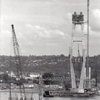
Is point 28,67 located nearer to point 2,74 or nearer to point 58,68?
point 58,68

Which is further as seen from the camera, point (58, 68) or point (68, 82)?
point (58, 68)

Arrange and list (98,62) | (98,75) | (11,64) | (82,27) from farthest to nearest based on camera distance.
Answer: (98,62) → (98,75) → (11,64) → (82,27)

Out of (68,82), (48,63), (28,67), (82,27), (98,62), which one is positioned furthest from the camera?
(48,63)

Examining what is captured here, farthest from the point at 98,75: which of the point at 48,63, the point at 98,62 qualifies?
the point at 48,63

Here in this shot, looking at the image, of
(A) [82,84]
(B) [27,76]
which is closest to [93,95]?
(A) [82,84]

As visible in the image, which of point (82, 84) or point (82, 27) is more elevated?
point (82, 27)

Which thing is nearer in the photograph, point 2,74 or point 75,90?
point 75,90

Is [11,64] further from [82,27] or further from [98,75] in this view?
[82,27]

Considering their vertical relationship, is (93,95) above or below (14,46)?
below

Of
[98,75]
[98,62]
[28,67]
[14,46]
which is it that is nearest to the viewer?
[14,46]
